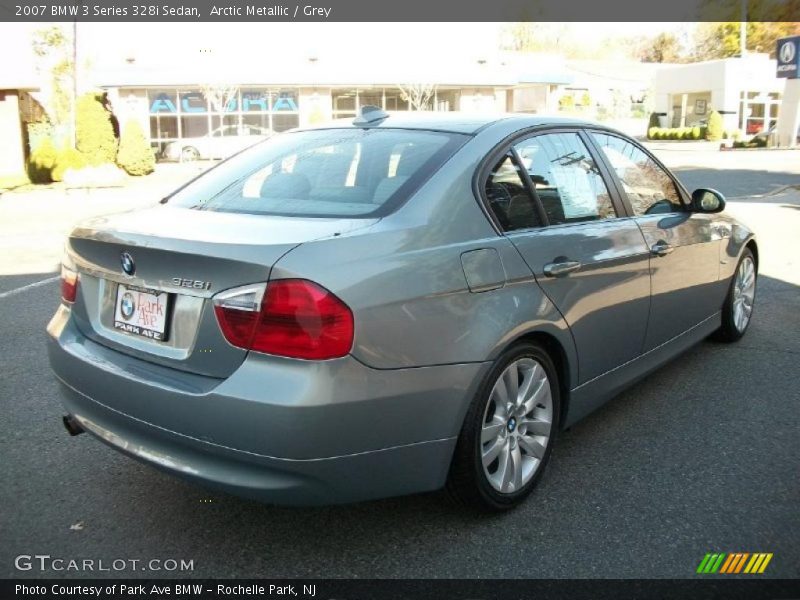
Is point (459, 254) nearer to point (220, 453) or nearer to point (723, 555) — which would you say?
point (220, 453)

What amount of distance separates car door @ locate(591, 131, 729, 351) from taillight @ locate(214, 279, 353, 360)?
2.18 m

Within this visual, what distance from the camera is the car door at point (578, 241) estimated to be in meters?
3.33

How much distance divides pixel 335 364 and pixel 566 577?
3.86ft

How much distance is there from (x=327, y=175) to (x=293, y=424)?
4.46 ft

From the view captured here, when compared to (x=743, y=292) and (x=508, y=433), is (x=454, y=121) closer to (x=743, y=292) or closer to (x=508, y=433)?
(x=508, y=433)

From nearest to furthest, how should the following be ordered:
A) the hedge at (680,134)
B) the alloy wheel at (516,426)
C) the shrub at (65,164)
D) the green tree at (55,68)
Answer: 1. the alloy wheel at (516,426)
2. the shrub at (65,164)
3. the green tree at (55,68)
4. the hedge at (680,134)

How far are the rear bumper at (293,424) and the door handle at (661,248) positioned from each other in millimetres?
1657

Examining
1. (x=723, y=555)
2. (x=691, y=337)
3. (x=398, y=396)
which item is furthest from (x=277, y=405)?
(x=691, y=337)

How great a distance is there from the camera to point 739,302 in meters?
5.62

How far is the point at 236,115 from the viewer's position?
127 feet

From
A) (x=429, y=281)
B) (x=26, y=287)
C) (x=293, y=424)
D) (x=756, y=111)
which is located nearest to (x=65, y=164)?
(x=26, y=287)

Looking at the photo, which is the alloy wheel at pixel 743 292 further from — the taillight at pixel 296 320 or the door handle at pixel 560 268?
the taillight at pixel 296 320

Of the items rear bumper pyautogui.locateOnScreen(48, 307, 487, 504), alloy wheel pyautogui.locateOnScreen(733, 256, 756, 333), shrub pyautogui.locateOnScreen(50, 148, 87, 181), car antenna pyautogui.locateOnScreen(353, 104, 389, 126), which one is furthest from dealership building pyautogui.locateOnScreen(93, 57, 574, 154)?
rear bumper pyautogui.locateOnScreen(48, 307, 487, 504)

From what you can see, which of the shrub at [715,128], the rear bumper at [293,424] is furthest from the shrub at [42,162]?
the shrub at [715,128]
